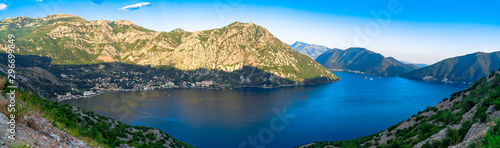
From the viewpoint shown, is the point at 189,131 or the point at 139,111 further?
the point at 139,111

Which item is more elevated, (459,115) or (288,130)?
(459,115)

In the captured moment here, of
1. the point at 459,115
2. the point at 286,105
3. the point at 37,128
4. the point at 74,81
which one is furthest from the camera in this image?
the point at 74,81

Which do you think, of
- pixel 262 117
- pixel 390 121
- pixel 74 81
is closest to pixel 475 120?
pixel 262 117

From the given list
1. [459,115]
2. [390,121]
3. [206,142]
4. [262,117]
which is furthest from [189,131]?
[390,121]

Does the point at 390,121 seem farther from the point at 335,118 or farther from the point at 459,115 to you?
the point at 459,115

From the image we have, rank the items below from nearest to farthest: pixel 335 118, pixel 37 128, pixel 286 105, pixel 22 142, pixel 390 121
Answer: pixel 22 142, pixel 37 128, pixel 390 121, pixel 335 118, pixel 286 105

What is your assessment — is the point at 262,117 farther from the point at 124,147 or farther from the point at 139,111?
the point at 124,147

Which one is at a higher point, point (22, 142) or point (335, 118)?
point (22, 142)

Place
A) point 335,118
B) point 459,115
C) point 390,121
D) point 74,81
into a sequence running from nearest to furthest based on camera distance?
point 459,115
point 390,121
point 335,118
point 74,81

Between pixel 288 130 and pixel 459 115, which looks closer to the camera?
pixel 459 115
